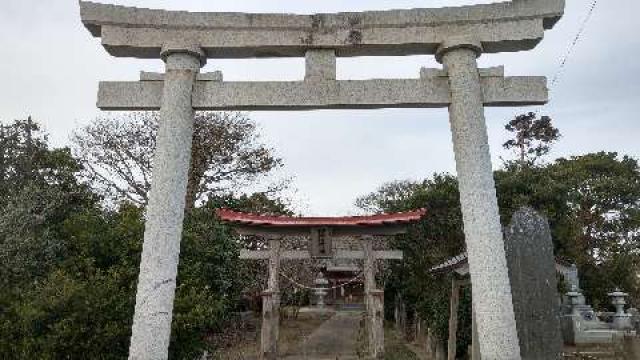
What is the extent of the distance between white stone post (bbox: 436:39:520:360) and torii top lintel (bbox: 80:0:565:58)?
308 millimetres

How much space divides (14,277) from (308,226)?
303 inches

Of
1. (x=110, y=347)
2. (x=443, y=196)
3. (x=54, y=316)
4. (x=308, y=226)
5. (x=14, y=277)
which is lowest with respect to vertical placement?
(x=110, y=347)

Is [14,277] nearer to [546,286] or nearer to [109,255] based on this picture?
[109,255]

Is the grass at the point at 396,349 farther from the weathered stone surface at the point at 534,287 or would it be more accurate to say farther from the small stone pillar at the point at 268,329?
the weathered stone surface at the point at 534,287

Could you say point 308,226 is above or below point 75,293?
above

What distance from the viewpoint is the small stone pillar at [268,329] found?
14094 mm

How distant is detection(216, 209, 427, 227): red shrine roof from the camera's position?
14.7 m

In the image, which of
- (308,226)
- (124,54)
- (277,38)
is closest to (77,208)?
(308,226)

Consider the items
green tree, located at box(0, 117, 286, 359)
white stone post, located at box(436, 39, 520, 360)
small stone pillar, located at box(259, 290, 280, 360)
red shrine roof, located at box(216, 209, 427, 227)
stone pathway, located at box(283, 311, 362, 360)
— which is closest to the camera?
white stone post, located at box(436, 39, 520, 360)

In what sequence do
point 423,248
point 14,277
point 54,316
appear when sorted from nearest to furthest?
1. point 54,316
2. point 14,277
3. point 423,248

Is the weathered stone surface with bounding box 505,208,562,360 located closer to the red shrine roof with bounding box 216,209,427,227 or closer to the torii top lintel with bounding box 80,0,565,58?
the torii top lintel with bounding box 80,0,565,58

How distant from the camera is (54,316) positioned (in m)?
8.45

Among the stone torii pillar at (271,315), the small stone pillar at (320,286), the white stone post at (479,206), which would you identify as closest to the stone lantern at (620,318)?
the stone torii pillar at (271,315)

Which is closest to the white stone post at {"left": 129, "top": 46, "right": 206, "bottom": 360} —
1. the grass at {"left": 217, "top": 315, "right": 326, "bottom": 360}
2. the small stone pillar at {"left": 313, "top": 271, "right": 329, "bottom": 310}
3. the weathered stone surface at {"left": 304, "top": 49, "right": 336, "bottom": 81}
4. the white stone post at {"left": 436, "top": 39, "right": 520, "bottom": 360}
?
the weathered stone surface at {"left": 304, "top": 49, "right": 336, "bottom": 81}
